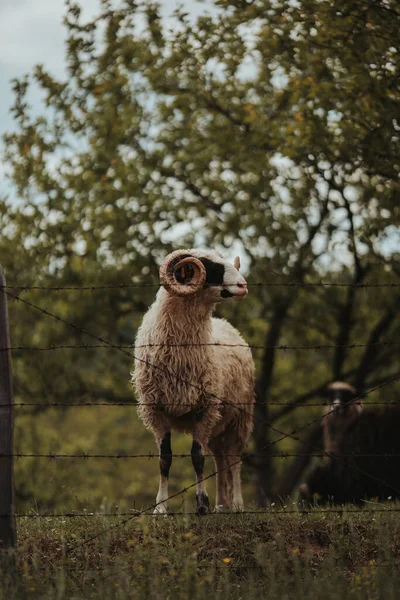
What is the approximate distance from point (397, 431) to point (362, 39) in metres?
5.94

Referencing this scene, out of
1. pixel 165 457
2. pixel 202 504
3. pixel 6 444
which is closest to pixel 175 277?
pixel 165 457

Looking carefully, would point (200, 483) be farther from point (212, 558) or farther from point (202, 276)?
point (202, 276)

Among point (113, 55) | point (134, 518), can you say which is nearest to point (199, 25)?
point (113, 55)

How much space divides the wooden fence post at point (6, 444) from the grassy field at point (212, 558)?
0.26 metres

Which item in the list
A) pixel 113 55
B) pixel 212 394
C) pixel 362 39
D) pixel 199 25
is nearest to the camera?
pixel 212 394

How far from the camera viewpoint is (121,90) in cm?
1697

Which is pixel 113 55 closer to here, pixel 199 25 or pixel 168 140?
pixel 168 140

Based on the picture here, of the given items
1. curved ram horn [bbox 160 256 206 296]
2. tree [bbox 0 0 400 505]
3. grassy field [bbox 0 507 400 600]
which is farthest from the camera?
tree [bbox 0 0 400 505]

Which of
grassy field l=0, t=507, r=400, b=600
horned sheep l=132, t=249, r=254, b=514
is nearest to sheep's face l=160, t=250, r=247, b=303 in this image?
horned sheep l=132, t=249, r=254, b=514

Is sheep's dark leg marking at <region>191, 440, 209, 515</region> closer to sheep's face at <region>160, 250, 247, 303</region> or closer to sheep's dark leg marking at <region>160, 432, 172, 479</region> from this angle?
sheep's dark leg marking at <region>160, 432, 172, 479</region>

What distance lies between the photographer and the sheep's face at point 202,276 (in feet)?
26.2

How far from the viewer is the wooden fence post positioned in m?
6.42

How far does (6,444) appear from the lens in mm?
6504

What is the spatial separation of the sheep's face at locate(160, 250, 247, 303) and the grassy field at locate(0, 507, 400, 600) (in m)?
1.93
